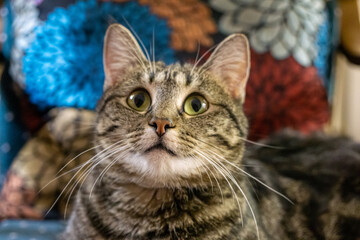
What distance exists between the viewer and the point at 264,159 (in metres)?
1.05

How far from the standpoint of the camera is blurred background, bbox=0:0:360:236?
0.88 metres

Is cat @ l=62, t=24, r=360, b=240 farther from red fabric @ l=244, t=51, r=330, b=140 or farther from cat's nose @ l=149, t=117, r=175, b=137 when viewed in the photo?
red fabric @ l=244, t=51, r=330, b=140

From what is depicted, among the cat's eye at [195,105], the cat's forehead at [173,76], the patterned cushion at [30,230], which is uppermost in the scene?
the cat's forehead at [173,76]

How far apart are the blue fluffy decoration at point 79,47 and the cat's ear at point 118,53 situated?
3 centimetres

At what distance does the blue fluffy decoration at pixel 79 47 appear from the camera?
858mm

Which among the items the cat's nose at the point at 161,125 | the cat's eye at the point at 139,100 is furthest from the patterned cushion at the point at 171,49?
the cat's nose at the point at 161,125

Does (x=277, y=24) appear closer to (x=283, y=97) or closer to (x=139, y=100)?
(x=283, y=97)

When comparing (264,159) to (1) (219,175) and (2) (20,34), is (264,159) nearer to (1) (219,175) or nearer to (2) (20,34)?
(1) (219,175)

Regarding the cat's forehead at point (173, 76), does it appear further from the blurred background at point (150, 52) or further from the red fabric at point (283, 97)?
the red fabric at point (283, 97)

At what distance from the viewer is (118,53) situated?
2.61 feet

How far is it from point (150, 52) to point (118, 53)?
0.09m

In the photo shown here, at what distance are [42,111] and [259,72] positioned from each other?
0.74 metres

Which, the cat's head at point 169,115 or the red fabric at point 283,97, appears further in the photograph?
the red fabric at point 283,97

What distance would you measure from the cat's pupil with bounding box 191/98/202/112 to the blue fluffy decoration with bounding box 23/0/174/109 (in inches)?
8.3
